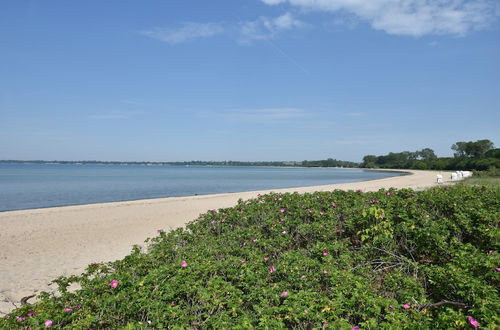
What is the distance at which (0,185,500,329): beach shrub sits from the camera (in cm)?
250

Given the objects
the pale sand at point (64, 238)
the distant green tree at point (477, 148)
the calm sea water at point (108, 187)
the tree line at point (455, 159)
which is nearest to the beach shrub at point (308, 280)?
the pale sand at point (64, 238)

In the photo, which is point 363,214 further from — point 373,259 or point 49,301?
point 49,301

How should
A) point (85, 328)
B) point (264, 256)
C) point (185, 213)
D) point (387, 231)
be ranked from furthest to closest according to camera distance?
point (185, 213) → point (387, 231) → point (264, 256) → point (85, 328)

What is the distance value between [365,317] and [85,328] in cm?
229

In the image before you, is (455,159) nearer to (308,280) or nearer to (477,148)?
(477,148)

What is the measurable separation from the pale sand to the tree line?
150 feet

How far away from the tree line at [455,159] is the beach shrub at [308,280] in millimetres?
46941

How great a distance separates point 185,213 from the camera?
1730 cm

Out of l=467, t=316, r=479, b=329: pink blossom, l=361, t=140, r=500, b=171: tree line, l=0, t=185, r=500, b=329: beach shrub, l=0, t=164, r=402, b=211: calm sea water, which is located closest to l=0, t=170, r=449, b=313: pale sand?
l=0, t=185, r=500, b=329: beach shrub

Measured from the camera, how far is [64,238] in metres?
11.7

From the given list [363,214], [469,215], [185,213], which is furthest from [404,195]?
[185,213]

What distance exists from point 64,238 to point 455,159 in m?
108

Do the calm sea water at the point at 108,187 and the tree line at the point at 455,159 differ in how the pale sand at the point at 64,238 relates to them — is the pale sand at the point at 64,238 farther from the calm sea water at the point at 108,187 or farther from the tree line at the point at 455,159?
the tree line at the point at 455,159

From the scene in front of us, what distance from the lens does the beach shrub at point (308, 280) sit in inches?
98.4
